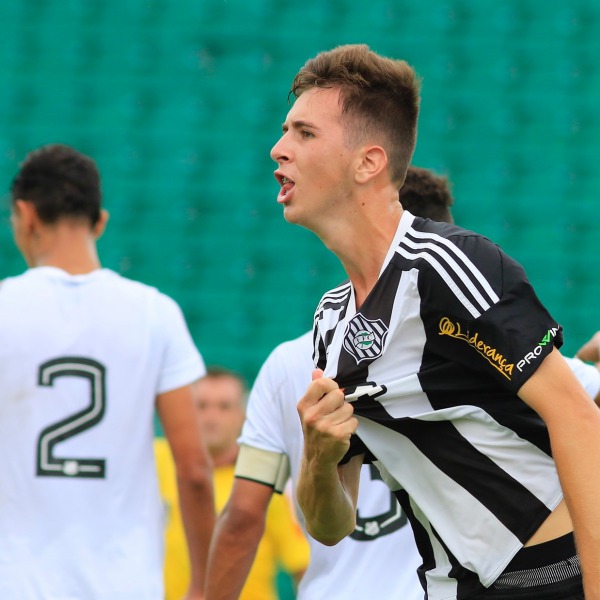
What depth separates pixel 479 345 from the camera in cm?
221

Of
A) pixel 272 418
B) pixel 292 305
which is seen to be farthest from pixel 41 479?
pixel 292 305

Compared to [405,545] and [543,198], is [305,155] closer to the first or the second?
[405,545]

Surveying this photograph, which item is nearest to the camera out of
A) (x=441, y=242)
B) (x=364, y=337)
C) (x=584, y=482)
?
(x=584, y=482)

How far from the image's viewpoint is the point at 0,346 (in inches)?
147

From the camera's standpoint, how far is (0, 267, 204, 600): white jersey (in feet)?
12.2

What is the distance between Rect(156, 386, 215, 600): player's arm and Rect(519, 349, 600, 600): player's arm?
1.90m

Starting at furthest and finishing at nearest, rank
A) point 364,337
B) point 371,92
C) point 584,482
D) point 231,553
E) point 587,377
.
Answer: point 231,553
point 587,377
point 371,92
point 364,337
point 584,482

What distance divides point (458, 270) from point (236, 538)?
1.66 meters

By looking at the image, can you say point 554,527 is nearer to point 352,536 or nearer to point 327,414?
point 327,414

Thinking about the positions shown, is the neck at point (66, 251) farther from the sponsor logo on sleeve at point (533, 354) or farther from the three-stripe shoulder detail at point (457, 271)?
the sponsor logo on sleeve at point (533, 354)

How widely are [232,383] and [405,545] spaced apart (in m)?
2.61

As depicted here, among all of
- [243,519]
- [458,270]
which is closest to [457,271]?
[458,270]

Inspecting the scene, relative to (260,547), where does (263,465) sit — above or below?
above

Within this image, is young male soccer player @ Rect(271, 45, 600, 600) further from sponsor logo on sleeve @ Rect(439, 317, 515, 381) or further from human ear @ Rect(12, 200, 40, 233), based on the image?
human ear @ Rect(12, 200, 40, 233)
